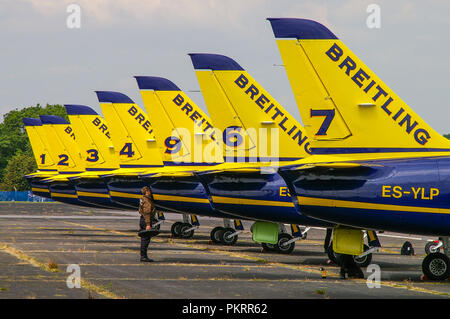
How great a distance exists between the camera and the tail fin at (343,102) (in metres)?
16.7

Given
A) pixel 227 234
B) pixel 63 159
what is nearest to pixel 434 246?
pixel 227 234

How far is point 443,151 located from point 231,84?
25.9 feet

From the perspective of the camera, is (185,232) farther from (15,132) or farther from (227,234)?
(15,132)

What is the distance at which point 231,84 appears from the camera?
23047mm

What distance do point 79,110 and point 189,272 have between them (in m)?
24.3

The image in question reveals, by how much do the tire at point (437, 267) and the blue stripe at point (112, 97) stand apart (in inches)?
754

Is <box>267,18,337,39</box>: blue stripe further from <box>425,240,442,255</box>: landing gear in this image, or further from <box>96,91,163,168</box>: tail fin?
<box>96,91,163,168</box>: tail fin

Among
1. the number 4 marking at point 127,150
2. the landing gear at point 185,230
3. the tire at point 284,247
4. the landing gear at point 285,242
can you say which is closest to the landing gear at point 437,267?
the landing gear at point 285,242

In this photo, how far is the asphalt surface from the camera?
14867mm

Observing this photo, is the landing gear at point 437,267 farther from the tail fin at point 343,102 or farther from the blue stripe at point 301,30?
the blue stripe at point 301,30

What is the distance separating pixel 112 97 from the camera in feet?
113

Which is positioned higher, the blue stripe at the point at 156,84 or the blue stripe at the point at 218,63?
the blue stripe at the point at 156,84
